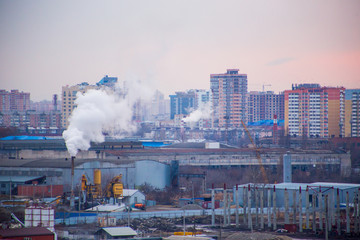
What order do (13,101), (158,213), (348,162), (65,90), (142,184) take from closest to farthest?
(158,213), (142,184), (348,162), (65,90), (13,101)

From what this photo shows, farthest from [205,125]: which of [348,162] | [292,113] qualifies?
[348,162]

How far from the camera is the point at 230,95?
71.4m

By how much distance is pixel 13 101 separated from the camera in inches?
3583

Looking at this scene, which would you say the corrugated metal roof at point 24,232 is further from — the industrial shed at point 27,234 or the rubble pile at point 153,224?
the rubble pile at point 153,224

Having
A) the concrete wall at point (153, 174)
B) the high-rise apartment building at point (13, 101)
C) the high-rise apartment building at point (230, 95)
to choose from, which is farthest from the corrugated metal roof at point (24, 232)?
the high-rise apartment building at point (13, 101)

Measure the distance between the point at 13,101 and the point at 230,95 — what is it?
1339 inches

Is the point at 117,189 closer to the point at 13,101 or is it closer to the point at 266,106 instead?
the point at 266,106

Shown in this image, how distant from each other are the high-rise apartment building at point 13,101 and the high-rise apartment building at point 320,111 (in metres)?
43.2

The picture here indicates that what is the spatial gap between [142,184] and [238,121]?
4450 cm

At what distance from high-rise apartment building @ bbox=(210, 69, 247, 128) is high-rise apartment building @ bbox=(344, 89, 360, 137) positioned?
13.2 m

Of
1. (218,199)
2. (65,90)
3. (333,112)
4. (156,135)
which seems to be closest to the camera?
(218,199)

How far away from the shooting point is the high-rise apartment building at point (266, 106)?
7894cm

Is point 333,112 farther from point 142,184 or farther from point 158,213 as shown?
point 158,213

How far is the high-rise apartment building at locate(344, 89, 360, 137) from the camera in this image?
58469 mm
